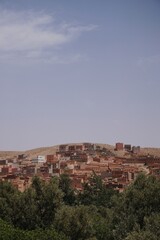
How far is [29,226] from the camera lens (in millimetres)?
30625

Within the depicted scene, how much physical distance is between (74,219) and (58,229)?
1.15 metres

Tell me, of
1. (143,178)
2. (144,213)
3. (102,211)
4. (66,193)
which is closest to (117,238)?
(144,213)

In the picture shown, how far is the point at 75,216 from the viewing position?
2538cm

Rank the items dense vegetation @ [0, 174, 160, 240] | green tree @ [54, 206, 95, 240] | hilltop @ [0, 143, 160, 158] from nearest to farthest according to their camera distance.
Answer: dense vegetation @ [0, 174, 160, 240], green tree @ [54, 206, 95, 240], hilltop @ [0, 143, 160, 158]

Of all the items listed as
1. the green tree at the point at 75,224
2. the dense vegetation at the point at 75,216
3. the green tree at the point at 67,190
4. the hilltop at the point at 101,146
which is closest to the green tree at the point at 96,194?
the green tree at the point at 67,190

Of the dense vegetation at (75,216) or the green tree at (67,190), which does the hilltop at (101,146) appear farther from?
the dense vegetation at (75,216)

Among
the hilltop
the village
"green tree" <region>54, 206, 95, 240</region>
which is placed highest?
the hilltop

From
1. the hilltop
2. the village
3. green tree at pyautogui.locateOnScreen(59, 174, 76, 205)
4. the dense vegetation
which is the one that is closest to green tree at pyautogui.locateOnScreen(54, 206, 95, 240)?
the dense vegetation

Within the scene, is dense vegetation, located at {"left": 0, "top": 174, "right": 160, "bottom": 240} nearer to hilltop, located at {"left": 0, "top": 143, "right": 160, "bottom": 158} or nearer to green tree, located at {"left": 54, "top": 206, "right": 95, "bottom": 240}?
green tree, located at {"left": 54, "top": 206, "right": 95, "bottom": 240}

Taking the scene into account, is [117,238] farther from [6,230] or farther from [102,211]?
[102,211]

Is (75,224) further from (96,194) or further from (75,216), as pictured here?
(96,194)

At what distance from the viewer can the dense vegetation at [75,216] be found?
21.2 meters

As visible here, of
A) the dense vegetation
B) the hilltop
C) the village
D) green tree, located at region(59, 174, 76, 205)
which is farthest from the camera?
the hilltop

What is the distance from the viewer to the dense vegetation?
2116 centimetres
